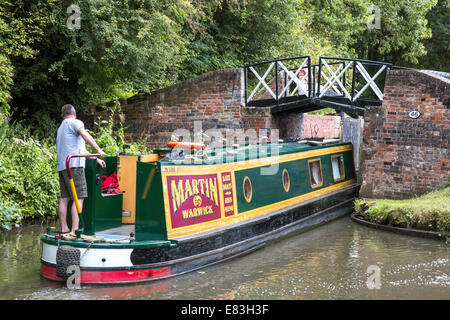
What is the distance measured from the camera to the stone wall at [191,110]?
1266cm

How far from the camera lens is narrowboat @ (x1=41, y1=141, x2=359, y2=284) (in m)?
6.05

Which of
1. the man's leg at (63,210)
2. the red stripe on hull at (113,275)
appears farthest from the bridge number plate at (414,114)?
the man's leg at (63,210)

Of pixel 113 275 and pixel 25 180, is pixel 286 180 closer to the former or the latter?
pixel 113 275

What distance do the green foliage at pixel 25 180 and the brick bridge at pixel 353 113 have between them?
3.56 m

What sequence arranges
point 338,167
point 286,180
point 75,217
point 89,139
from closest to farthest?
1. point 89,139
2. point 75,217
3. point 286,180
4. point 338,167

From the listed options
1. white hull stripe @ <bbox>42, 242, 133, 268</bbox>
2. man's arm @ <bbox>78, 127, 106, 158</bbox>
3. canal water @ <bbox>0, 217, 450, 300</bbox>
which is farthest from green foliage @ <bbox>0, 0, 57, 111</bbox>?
white hull stripe @ <bbox>42, 242, 133, 268</bbox>

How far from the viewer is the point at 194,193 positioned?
6.85 meters

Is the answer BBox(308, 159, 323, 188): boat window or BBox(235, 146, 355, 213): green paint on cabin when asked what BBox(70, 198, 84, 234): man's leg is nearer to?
BBox(235, 146, 355, 213): green paint on cabin

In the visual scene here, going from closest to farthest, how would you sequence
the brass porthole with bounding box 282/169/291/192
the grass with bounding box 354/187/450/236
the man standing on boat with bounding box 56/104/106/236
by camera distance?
the man standing on boat with bounding box 56/104/106/236 → the grass with bounding box 354/187/450/236 → the brass porthole with bounding box 282/169/291/192

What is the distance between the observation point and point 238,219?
25.0 feet

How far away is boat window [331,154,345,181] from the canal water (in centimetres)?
245

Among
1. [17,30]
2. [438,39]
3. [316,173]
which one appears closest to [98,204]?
[316,173]

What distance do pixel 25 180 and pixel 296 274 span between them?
5173mm

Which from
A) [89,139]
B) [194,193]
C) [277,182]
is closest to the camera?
[89,139]
